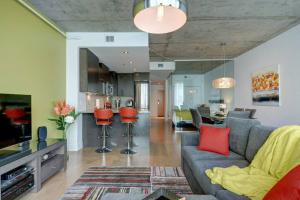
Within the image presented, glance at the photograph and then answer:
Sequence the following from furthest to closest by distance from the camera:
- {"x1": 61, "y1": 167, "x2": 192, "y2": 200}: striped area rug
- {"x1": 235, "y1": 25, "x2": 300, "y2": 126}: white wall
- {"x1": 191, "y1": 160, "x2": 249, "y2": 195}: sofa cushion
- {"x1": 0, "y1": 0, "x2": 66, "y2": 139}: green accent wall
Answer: {"x1": 235, "y1": 25, "x2": 300, "y2": 126}: white wall
{"x1": 0, "y1": 0, "x2": 66, "y2": 139}: green accent wall
{"x1": 61, "y1": 167, "x2": 192, "y2": 200}: striped area rug
{"x1": 191, "y1": 160, "x2": 249, "y2": 195}: sofa cushion

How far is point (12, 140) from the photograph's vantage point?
251 centimetres

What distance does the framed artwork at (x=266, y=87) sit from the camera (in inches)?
198

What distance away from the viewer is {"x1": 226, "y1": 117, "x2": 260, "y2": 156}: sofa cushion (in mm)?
2670

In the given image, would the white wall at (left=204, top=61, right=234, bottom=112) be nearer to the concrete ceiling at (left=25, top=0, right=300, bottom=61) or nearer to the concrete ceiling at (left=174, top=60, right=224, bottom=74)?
the concrete ceiling at (left=174, top=60, right=224, bottom=74)

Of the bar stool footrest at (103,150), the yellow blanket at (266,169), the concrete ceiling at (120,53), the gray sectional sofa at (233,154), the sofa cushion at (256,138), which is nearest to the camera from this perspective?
the yellow blanket at (266,169)

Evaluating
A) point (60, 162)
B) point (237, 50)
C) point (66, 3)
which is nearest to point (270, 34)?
point (237, 50)

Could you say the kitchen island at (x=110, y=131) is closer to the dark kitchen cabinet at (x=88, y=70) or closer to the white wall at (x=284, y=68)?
the dark kitchen cabinet at (x=88, y=70)

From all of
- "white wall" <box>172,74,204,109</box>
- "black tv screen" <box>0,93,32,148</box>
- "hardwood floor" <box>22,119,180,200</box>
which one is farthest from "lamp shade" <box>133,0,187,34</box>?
"white wall" <box>172,74,204,109</box>

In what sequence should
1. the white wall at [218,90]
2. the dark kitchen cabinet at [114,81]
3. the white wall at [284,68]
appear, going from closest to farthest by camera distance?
1. the white wall at [284,68]
2. the white wall at [218,90]
3. the dark kitchen cabinet at [114,81]

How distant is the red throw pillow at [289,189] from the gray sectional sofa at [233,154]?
2.09 feet

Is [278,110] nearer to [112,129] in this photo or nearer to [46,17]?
[112,129]

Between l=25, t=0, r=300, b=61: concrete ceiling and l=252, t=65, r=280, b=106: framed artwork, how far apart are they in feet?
2.77

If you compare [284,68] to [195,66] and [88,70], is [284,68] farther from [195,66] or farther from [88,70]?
[88,70]

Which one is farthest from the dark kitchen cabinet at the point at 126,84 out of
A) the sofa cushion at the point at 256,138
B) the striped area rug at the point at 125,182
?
the sofa cushion at the point at 256,138
